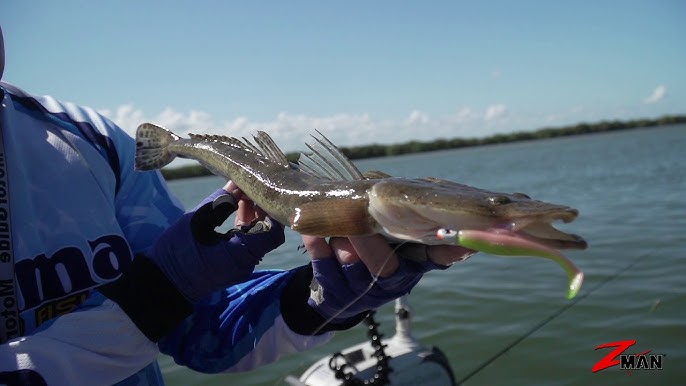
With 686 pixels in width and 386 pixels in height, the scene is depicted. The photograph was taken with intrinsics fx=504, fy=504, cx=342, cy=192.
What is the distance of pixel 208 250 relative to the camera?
2816 millimetres

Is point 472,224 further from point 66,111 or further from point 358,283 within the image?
point 66,111

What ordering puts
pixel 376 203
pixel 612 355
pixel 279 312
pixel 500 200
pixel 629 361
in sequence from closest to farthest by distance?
pixel 500 200 < pixel 376 203 < pixel 279 312 < pixel 629 361 < pixel 612 355

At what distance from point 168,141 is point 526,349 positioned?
5.15m

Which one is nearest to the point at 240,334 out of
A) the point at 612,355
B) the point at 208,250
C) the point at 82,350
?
the point at 208,250

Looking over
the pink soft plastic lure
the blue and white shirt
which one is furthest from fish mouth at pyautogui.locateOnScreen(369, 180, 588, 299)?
the blue and white shirt

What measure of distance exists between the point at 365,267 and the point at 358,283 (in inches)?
4.4

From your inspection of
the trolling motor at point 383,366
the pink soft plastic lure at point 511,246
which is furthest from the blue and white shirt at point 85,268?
the pink soft plastic lure at point 511,246

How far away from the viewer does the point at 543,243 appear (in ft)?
5.72

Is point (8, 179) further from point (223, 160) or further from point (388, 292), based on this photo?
point (388, 292)

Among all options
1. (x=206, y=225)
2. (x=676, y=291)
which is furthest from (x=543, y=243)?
(x=676, y=291)

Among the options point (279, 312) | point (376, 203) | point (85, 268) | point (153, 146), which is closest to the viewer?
point (376, 203)

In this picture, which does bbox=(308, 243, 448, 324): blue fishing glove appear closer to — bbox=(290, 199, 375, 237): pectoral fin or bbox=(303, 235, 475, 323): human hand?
bbox=(303, 235, 475, 323): human hand

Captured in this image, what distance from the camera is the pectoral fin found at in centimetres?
225

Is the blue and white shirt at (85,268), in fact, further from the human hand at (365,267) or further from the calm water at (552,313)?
the calm water at (552,313)
